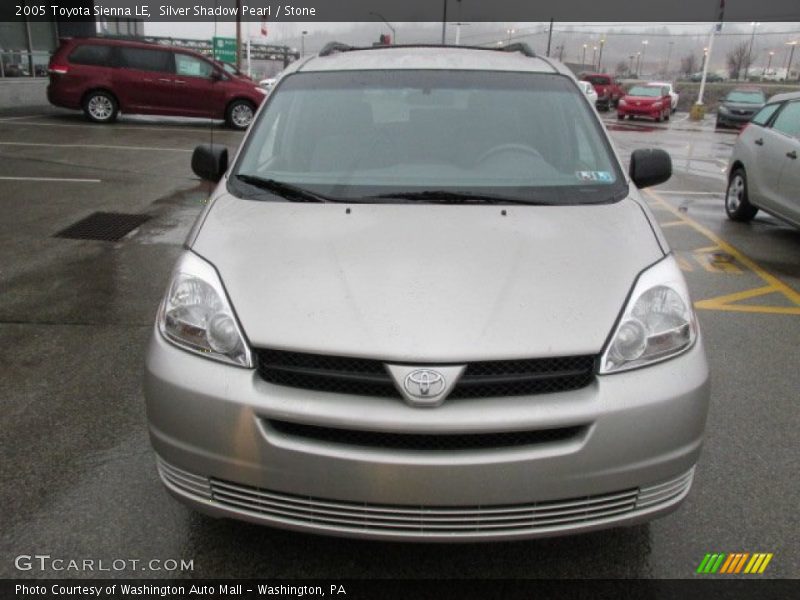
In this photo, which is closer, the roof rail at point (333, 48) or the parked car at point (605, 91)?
the roof rail at point (333, 48)

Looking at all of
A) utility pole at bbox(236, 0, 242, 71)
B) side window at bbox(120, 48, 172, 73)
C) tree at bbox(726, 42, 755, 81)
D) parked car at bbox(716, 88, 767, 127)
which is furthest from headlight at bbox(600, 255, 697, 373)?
tree at bbox(726, 42, 755, 81)

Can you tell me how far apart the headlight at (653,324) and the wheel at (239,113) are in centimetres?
1588

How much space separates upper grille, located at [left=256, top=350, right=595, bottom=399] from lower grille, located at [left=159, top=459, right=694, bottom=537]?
328 mm

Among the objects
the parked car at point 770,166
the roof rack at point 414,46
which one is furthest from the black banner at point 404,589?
the parked car at point 770,166

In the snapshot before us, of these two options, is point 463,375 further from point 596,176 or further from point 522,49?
point 522,49

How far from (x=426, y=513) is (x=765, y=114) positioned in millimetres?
7972

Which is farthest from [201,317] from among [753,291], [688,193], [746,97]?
[746,97]

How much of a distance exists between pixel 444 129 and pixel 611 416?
5.85 feet

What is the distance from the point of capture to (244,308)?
2.18 meters

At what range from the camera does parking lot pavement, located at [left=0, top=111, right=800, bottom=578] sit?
241 centimetres

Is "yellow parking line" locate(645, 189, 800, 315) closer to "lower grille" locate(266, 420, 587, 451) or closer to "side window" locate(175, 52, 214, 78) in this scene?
"lower grille" locate(266, 420, 587, 451)

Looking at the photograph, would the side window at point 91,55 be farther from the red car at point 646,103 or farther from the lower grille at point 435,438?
the red car at point 646,103

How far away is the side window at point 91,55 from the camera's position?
51.9ft

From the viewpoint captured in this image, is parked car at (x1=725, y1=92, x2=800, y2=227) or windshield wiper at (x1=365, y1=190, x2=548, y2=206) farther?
parked car at (x1=725, y1=92, x2=800, y2=227)
